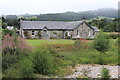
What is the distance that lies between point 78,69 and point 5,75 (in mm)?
5799

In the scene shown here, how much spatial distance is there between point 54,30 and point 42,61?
26440 millimetres

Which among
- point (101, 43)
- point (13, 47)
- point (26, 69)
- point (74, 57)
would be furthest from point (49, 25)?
point (26, 69)

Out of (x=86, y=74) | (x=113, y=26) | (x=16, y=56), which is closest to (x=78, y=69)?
(x=86, y=74)

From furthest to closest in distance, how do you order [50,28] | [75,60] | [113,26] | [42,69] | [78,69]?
[113,26]
[50,28]
[75,60]
[78,69]
[42,69]

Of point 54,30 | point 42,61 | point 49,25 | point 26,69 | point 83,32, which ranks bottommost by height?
point 26,69

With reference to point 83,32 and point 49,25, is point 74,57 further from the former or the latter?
point 49,25

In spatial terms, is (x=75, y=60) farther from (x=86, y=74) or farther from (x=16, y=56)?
(x=16, y=56)

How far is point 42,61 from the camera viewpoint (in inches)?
588

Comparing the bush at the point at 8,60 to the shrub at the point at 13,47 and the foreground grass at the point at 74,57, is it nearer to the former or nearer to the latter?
the shrub at the point at 13,47

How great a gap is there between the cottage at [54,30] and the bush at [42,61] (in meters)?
24.4

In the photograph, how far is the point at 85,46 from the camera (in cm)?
2442

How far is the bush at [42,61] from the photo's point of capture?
1489 centimetres

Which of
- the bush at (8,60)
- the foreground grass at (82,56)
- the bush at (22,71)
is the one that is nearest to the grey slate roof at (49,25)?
the foreground grass at (82,56)

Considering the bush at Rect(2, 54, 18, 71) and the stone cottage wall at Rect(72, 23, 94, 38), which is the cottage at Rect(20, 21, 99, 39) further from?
the bush at Rect(2, 54, 18, 71)
